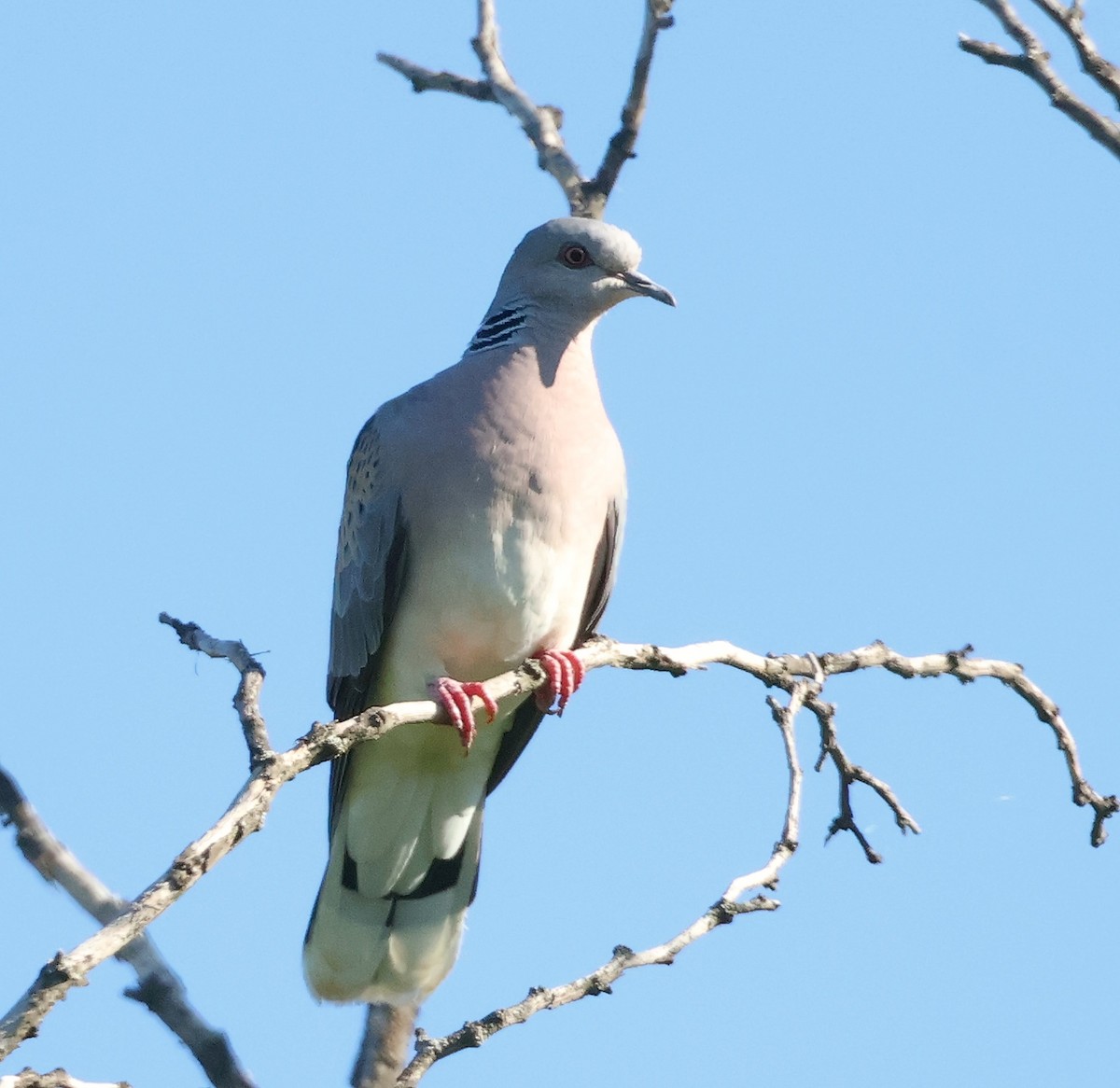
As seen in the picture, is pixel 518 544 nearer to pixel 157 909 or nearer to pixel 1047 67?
pixel 1047 67

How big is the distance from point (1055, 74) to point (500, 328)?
199 centimetres

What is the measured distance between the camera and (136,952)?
2.86 metres

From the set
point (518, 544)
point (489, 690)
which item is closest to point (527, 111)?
point (518, 544)

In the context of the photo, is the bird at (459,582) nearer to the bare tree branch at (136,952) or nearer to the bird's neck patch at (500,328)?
→ the bird's neck patch at (500,328)

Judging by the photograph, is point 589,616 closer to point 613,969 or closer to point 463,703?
point 463,703

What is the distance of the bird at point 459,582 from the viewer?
450cm

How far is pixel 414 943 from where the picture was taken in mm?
4965

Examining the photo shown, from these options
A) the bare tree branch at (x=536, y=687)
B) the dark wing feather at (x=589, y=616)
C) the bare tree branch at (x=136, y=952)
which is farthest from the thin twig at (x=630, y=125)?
A: the bare tree branch at (x=136, y=952)

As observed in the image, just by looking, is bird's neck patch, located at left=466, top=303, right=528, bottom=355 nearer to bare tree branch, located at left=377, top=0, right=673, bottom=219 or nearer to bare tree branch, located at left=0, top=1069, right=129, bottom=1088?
bare tree branch, located at left=377, top=0, right=673, bottom=219

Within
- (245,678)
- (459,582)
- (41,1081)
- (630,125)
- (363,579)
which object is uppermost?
(630,125)

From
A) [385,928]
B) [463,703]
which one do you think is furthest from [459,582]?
[385,928]

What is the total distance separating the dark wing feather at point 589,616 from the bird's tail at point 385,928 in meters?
0.17

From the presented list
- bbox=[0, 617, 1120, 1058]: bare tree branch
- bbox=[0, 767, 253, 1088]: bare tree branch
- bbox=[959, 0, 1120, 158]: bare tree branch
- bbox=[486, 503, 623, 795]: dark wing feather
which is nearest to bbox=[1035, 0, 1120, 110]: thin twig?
bbox=[959, 0, 1120, 158]: bare tree branch

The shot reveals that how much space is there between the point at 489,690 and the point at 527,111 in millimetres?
2316
